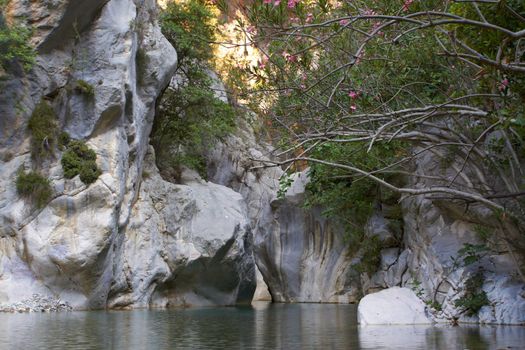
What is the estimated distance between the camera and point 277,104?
578 inches

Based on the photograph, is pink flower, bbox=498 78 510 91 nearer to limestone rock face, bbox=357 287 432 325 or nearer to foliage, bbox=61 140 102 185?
limestone rock face, bbox=357 287 432 325

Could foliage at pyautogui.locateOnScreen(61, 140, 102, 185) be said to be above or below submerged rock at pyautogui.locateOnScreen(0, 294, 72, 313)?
above

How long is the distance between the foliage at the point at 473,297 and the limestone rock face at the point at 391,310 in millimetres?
823

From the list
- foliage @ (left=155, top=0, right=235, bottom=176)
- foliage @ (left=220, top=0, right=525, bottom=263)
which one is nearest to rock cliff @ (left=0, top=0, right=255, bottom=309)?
foliage @ (left=155, top=0, right=235, bottom=176)

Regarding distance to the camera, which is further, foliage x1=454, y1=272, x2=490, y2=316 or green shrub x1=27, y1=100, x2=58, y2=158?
green shrub x1=27, y1=100, x2=58, y2=158

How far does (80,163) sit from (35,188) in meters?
1.57

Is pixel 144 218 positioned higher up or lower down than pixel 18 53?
lower down

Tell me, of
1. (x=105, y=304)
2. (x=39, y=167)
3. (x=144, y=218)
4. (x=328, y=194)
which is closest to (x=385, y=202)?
(x=328, y=194)

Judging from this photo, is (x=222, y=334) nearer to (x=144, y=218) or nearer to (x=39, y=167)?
(x=39, y=167)

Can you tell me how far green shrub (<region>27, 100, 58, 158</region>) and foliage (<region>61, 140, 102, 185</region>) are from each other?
1.90 ft

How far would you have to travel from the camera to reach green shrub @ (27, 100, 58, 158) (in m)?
21.8

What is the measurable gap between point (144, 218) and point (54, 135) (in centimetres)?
496

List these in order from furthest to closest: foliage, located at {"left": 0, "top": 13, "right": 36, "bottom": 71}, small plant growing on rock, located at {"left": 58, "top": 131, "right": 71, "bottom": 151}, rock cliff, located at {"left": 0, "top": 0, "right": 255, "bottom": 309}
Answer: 1. small plant growing on rock, located at {"left": 58, "top": 131, "right": 71, "bottom": 151}
2. rock cliff, located at {"left": 0, "top": 0, "right": 255, "bottom": 309}
3. foliage, located at {"left": 0, "top": 13, "right": 36, "bottom": 71}

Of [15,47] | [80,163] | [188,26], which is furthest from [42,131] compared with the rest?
[188,26]
